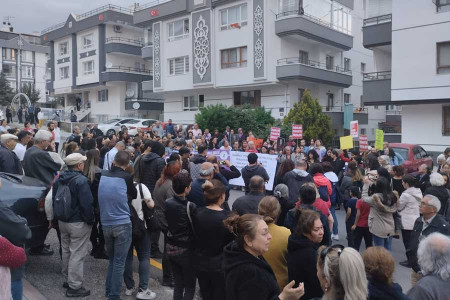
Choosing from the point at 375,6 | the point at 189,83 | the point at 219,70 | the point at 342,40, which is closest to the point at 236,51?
the point at 219,70

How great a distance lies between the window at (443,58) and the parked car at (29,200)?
19.9m

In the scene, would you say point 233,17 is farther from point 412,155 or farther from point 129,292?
point 129,292

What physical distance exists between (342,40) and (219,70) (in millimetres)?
10043

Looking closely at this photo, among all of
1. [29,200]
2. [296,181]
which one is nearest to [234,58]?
[296,181]

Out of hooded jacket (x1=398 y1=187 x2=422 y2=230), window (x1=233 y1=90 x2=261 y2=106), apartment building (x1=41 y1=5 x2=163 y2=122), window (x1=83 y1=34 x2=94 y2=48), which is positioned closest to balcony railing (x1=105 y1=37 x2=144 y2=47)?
apartment building (x1=41 y1=5 x2=163 y2=122)

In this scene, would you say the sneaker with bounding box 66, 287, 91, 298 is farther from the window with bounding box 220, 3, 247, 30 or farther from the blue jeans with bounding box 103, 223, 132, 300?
the window with bounding box 220, 3, 247, 30

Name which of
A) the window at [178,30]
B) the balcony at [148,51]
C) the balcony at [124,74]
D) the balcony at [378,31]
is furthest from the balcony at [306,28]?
the balcony at [124,74]

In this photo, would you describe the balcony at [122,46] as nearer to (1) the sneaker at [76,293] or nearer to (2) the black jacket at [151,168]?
(2) the black jacket at [151,168]

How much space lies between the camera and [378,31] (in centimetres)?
2300

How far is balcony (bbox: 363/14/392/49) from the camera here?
22.7 m

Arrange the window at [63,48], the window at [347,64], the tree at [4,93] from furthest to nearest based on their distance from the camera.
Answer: the tree at [4,93]
the window at [63,48]
the window at [347,64]

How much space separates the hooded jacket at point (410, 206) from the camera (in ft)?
23.6

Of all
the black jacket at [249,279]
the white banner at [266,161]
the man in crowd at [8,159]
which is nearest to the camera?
the black jacket at [249,279]

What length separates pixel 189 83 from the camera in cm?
3506
